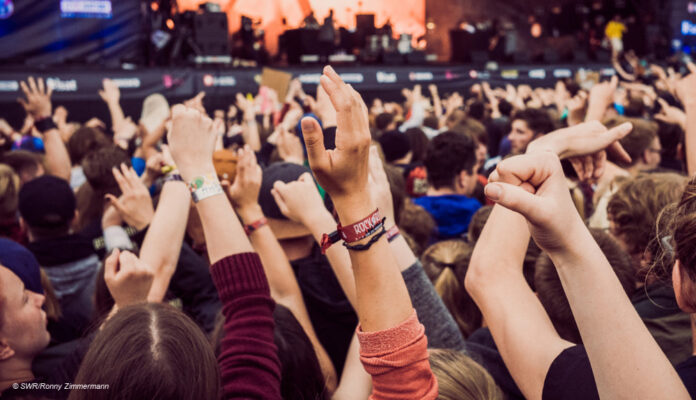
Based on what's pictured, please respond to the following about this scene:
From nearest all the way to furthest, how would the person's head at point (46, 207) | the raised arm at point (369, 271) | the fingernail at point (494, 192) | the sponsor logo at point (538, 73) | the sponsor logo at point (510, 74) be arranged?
the fingernail at point (494, 192)
the raised arm at point (369, 271)
the person's head at point (46, 207)
the sponsor logo at point (510, 74)
the sponsor logo at point (538, 73)

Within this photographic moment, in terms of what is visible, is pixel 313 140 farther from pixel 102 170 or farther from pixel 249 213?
pixel 102 170

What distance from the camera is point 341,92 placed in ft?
3.06

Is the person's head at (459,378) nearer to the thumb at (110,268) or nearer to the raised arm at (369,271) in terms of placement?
the raised arm at (369,271)

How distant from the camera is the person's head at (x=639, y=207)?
207 centimetres

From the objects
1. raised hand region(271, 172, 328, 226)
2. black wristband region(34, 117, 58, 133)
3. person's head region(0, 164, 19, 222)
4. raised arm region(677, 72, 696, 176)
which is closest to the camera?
raised hand region(271, 172, 328, 226)

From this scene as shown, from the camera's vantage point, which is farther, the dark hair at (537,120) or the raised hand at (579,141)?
the dark hair at (537,120)

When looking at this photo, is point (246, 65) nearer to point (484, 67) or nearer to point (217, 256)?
point (484, 67)

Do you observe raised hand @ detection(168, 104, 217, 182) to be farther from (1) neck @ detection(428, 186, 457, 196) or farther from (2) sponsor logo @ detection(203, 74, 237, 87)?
(2) sponsor logo @ detection(203, 74, 237, 87)

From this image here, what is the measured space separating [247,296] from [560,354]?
67 centimetres

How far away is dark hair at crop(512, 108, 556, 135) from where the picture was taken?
4402 mm

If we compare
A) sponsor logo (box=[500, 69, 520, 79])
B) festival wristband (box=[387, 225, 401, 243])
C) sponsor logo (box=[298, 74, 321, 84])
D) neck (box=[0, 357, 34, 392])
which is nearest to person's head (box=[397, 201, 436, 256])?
festival wristband (box=[387, 225, 401, 243])

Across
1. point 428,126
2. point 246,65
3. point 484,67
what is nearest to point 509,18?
point 484,67

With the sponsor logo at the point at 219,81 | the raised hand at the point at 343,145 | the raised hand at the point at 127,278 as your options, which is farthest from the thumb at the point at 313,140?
the sponsor logo at the point at 219,81

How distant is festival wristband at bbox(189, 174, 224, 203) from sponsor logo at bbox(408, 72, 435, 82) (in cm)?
1075
